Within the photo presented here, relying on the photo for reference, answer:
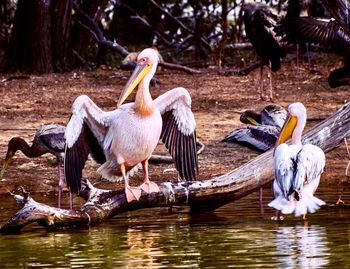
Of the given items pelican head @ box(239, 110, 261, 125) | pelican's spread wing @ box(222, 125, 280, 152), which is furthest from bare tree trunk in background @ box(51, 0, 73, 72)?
pelican's spread wing @ box(222, 125, 280, 152)

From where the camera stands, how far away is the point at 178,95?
8656mm

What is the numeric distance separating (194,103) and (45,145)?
4.32m

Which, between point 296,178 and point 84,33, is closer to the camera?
point 296,178

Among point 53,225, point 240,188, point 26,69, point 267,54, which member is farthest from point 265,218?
point 26,69

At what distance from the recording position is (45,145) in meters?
10.0

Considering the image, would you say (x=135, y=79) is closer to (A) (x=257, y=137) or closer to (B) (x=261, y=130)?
(B) (x=261, y=130)

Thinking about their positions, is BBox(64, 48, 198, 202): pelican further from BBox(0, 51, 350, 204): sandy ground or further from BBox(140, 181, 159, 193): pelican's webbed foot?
BBox(0, 51, 350, 204): sandy ground

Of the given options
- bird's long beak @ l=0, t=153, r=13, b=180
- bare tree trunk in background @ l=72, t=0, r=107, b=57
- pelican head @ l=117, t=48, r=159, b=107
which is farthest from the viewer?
bare tree trunk in background @ l=72, t=0, r=107, b=57

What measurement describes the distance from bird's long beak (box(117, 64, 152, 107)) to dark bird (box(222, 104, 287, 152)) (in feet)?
6.53

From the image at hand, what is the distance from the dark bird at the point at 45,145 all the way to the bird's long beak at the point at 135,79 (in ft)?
3.92

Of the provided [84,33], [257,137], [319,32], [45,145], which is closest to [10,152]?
[45,145]

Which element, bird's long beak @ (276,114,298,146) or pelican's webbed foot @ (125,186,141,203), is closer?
pelican's webbed foot @ (125,186,141,203)

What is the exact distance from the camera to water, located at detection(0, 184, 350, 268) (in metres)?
6.72

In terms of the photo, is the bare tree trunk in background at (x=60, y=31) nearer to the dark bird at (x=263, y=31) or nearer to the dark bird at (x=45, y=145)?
the dark bird at (x=263, y=31)
